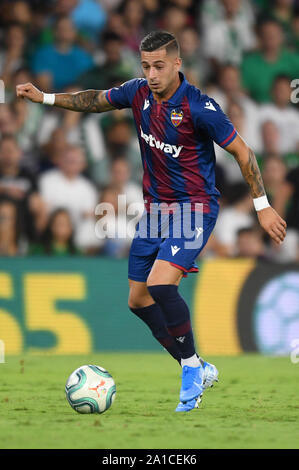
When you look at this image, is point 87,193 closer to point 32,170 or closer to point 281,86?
point 32,170

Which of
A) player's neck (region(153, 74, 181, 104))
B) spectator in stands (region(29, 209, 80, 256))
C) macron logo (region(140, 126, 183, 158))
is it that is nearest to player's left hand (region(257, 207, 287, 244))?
macron logo (region(140, 126, 183, 158))

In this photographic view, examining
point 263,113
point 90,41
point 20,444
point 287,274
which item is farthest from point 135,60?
point 20,444

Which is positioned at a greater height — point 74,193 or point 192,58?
point 192,58

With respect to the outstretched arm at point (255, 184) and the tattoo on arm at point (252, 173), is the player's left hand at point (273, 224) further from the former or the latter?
the tattoo on arm at point (252, 173)

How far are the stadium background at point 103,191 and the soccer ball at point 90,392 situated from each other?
13.0 feet

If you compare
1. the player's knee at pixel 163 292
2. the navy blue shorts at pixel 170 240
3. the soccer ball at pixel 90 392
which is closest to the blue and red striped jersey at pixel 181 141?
the navy blue shorts at pixel 170 240

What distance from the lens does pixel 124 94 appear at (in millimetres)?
6398

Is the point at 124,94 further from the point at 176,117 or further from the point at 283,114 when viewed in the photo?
the point at 283,114

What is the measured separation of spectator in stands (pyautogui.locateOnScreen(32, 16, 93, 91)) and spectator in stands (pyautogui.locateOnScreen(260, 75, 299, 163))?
2.55 m

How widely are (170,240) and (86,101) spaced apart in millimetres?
1329

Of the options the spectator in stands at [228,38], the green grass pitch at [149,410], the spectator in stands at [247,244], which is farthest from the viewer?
the spectator in stands at [228,38]

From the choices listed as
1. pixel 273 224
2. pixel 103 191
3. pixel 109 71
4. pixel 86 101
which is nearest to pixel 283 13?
pixel 109 71

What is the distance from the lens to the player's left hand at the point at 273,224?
575cm

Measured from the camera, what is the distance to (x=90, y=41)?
1149 cm
